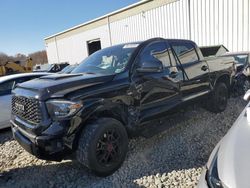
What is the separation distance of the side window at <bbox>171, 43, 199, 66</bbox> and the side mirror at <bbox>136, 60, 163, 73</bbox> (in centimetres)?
96

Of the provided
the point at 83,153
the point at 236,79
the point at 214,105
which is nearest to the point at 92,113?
the point at 83,153

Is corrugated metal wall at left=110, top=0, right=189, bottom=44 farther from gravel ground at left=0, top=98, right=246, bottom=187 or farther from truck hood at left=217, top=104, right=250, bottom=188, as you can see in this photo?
truck hood at left=217, top=104, right=250, bottom=188

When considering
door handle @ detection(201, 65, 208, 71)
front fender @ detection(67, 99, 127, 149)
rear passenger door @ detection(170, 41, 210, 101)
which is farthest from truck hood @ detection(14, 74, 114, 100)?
door handle @ detection(201, 65, 208, 71)

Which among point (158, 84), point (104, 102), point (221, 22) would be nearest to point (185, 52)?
point (158, 84)

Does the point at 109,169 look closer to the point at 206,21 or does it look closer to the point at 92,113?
the point at 92,113

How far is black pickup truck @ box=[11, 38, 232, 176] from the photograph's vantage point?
3.34 metres

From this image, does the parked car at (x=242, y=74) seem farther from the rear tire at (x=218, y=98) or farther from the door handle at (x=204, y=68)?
the door handle at (x=204, y=68)

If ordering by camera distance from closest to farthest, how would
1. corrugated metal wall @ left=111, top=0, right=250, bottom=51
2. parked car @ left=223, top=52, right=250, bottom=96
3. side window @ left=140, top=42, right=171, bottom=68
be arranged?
side window @ left=140, top=42, right=171, bottom=68, parked car @ left=223, top=52, right=250, bottom=96, corrugated metal wall @ left=111, top=0, right=250, bottom=51

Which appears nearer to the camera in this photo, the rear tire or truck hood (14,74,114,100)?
truck hood (14,74,114,100)

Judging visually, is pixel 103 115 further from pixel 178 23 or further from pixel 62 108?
pixel 178 23

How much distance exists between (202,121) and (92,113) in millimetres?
3085

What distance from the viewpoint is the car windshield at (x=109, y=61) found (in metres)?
4.23

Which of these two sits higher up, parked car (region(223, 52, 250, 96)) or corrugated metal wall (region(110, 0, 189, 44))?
corrugated metal wall (region(110, 0, 189, 44))

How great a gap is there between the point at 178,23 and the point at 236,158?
1377cm
